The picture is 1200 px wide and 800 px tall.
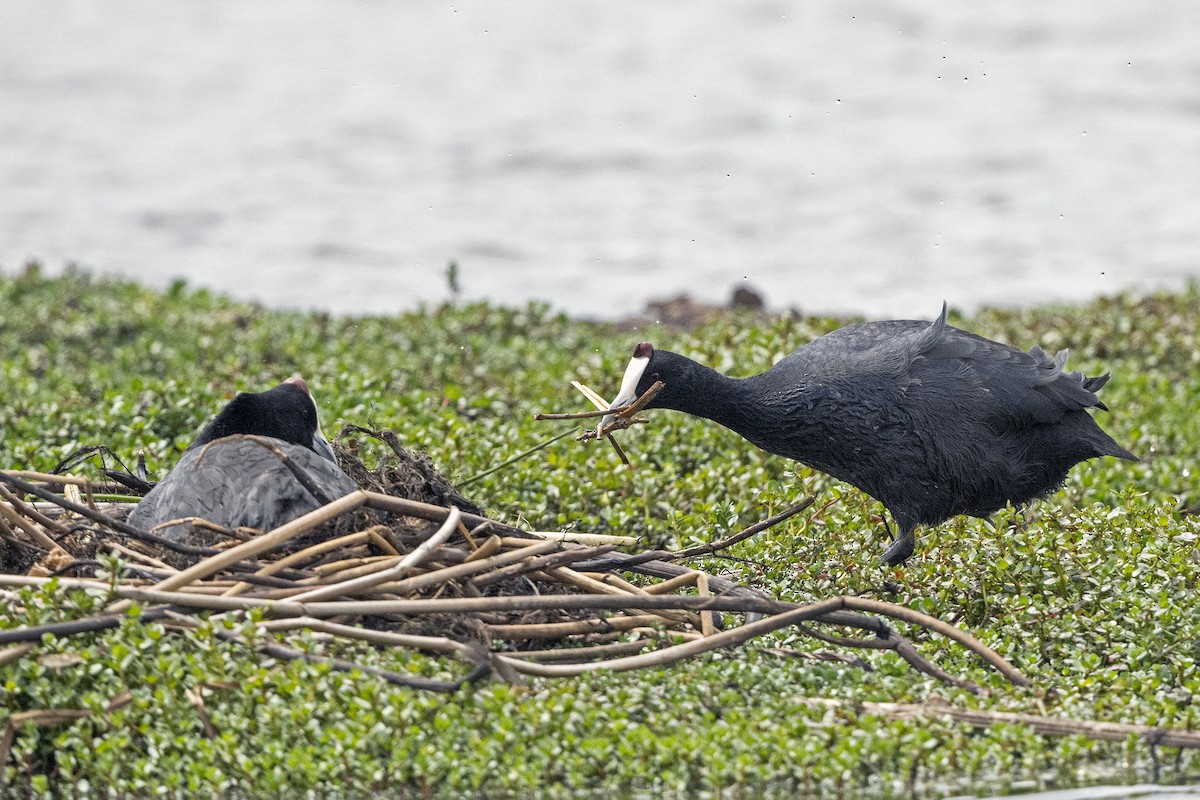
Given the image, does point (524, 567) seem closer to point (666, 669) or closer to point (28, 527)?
point (666, 669)

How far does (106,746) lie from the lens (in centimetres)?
435

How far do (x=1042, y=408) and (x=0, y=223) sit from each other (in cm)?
1332

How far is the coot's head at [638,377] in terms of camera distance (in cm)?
590

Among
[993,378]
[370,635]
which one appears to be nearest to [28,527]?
[370,635]

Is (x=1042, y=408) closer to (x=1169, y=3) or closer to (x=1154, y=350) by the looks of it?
(x=1154, y=350)

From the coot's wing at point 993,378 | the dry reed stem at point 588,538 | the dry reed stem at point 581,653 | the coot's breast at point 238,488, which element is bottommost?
the dry reed stem at point 581,653

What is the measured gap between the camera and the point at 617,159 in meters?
18.6

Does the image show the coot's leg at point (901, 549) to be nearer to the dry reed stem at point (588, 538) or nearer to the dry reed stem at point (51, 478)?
the dry reed stem at point (588, 538)

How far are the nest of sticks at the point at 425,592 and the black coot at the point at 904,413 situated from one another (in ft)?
2.76

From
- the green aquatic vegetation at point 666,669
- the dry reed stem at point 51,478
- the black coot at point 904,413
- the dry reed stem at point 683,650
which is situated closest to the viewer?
the green aquatic vegetation at point 666,669

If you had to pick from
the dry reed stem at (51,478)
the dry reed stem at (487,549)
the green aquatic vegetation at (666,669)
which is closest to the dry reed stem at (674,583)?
the green aquatic vegetation at (666,669)

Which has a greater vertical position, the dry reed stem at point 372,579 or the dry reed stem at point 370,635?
the dry reed stem at point 372,579

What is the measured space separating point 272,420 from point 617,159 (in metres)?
13.0

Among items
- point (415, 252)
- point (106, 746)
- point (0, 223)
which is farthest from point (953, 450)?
point (0, 223)
